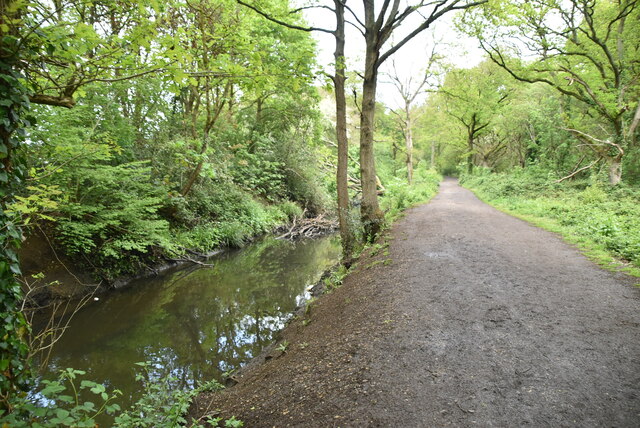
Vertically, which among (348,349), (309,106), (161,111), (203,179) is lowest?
(348,349)

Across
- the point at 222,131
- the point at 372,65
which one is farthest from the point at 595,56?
the point at 222,131

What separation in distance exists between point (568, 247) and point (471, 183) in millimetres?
22731

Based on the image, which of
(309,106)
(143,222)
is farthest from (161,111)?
(309,106)

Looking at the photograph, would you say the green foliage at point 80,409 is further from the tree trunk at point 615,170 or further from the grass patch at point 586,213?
the tree trunk at point 615,170

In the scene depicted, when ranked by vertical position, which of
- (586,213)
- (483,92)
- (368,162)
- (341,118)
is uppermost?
(483,92)

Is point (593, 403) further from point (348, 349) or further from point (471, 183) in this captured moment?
point (471, 183)

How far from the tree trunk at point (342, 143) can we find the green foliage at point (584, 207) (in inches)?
218

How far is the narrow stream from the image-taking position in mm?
5078

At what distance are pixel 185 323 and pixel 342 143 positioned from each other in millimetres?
5730

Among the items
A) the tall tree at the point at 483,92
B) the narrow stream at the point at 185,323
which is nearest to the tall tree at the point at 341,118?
the narrow stream at the point at 185,323

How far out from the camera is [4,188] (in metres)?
2.17

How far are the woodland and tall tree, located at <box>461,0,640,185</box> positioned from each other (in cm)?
8

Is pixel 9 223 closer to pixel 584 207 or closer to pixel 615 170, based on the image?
pixel 584 207

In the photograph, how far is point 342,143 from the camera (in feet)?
28.7
